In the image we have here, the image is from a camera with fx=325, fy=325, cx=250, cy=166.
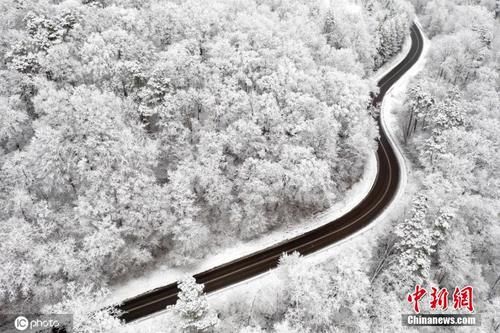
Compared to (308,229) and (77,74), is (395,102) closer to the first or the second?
(308,229)

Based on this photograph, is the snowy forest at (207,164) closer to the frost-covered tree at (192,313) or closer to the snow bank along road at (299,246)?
the frost-covered tree at (192,313)

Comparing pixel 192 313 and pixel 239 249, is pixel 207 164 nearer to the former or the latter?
pixel 239 249

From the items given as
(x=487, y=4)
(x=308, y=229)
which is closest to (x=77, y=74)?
(x=308, y=229)

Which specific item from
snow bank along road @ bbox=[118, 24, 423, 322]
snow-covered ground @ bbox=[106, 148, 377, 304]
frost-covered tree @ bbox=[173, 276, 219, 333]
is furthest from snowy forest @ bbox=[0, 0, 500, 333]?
snow bank along road @ bbox=[118, 24, 423, 322]

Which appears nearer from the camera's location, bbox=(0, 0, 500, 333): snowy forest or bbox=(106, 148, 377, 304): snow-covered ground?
bbox=(0, 0, 500, 333): snowy forest

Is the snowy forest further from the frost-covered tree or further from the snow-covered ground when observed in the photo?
the snow-covered ground

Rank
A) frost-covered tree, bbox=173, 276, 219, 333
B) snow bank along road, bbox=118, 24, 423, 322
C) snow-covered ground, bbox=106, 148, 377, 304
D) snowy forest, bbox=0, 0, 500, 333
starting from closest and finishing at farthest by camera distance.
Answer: frost-covered tree, bbox=173, 276, 219, 333 < snowy forest, bbox=0, 0, 500, 333 < snow bank along road, bbox=118, 24, 423, 322 < snow-covered ground, bbox=106, 148, 377, 304

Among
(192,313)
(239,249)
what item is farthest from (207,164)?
(192,313)
